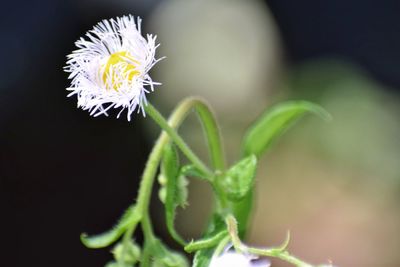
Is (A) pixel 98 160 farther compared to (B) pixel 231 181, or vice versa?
(A) pixel 98 160

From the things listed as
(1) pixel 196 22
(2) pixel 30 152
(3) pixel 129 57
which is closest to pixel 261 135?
(3) pixel 129 57

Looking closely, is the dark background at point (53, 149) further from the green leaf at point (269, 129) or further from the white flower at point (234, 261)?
the white flower at point (234, 261)

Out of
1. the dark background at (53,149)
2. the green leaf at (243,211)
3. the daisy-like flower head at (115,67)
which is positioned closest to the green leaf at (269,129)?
the green leaf at (243,211)

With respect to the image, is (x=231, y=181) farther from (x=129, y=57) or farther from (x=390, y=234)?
(x=390, y=234)

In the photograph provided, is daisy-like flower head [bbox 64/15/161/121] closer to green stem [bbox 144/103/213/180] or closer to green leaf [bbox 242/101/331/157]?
green stem [bbox 144/103/213/180]

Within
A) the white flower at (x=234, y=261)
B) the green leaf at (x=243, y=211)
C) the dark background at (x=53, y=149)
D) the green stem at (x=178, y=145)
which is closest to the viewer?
the white flower at (x=234, y=261)

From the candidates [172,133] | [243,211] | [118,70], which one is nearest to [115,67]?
[118,70]

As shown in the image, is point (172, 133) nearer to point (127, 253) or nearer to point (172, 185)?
point (172, 185)
